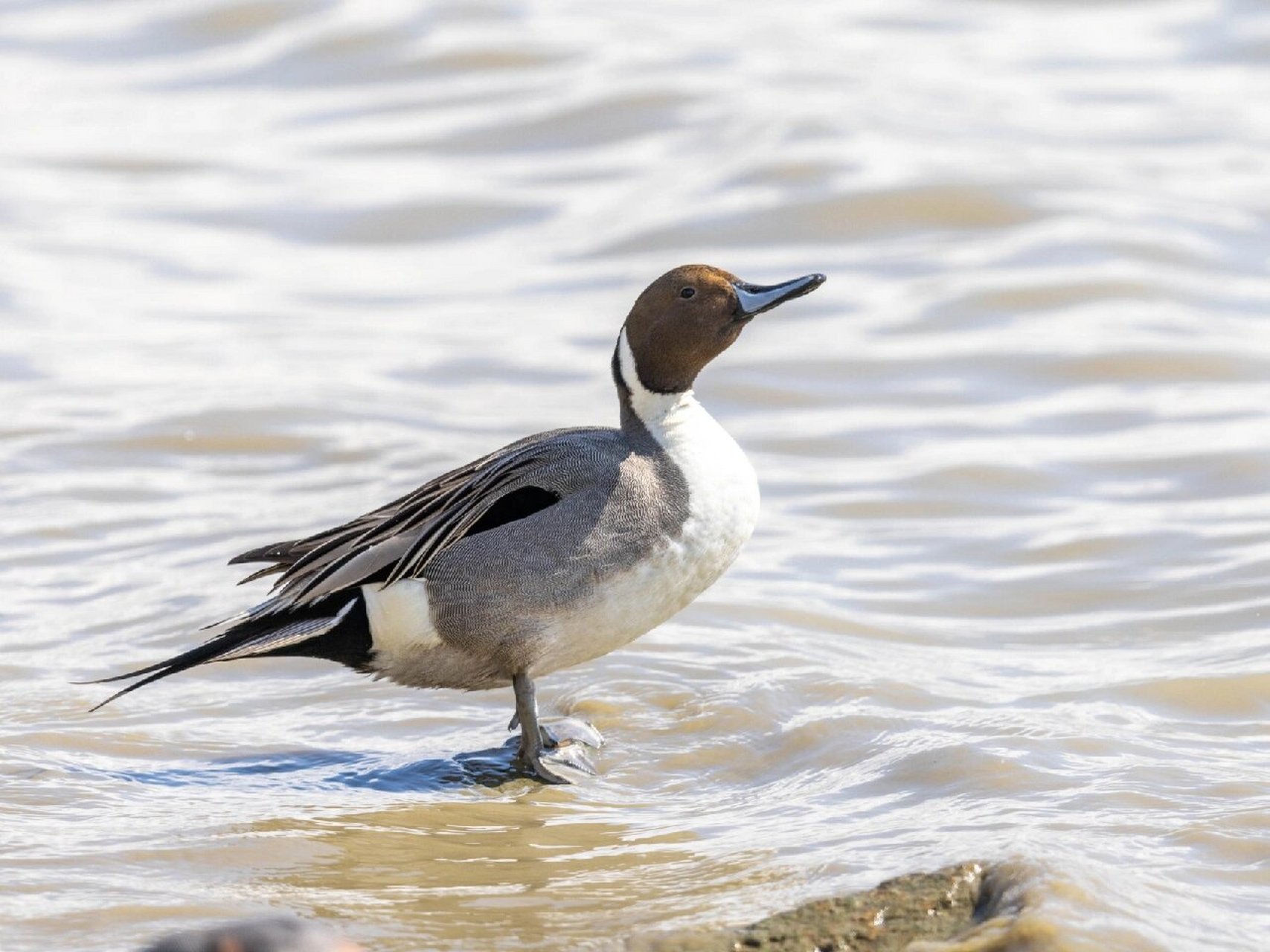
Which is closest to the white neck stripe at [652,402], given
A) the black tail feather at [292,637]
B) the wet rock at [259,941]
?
the black tail feather at [292,637]

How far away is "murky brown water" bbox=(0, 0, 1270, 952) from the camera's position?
14.4 feet

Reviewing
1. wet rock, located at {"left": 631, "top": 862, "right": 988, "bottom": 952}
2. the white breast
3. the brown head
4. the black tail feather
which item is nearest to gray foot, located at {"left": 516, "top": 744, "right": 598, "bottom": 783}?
the white breast

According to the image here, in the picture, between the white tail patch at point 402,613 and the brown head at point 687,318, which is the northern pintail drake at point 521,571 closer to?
the white tail patch at point 402,613

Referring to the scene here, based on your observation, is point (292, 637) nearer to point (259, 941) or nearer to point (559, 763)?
point (559, 763)

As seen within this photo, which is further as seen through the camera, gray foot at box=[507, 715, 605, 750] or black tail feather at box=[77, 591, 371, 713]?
gray foot at box=[507, 715, 605, 750]

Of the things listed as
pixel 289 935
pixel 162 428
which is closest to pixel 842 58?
pixel 162 428

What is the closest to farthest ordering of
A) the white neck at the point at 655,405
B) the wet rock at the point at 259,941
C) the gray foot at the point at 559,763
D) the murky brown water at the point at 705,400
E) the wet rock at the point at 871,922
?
the wet rock at the point at 259,941, the wet rock at the point at 871,922, the murky brown water at the point at 705,400, the gray foot at the point at 559,763, the white neck at the point at 655,405

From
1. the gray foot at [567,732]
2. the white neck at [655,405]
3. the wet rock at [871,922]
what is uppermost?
the white neck at [655,405]

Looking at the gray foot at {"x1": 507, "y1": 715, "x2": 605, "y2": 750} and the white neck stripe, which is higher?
the white neck stripe

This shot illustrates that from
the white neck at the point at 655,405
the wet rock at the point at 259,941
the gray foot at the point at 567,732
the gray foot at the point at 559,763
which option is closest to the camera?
the wet rock at the point at 259,941

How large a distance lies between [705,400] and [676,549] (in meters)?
3.98

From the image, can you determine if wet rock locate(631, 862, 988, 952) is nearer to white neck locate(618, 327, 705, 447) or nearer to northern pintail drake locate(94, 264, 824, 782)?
northern pintail drake locate(94, 264, 824, 782)

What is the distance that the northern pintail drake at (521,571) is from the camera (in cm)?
498

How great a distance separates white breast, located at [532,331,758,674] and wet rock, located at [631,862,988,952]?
134 cm
